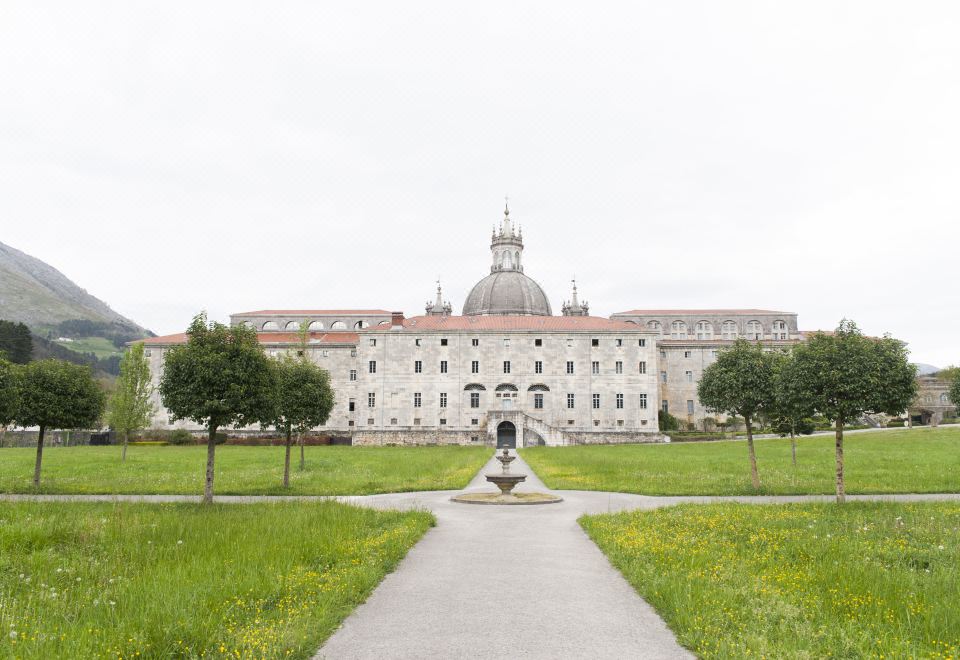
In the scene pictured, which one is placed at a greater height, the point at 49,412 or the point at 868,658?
the point at 49,412

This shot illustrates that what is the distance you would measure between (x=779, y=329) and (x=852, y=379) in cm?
9026

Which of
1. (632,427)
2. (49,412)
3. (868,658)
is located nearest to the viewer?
(868,658)

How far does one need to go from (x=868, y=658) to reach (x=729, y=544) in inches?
238

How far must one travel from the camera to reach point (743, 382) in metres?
24.9

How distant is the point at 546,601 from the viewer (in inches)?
358

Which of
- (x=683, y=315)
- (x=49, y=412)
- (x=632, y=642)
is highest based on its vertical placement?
(x=683, y=315)

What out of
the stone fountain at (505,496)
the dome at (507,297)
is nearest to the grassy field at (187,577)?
the stone fountain at (505,496)

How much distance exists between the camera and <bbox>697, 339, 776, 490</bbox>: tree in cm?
2475

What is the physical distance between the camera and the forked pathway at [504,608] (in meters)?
7.15

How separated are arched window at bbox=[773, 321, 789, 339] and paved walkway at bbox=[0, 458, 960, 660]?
9624cm

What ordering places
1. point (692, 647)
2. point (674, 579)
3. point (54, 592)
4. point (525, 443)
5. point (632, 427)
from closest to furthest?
point (692, 647) → point (54, 592) → point (674, 579) → point (525, 443) → point (632, 427)

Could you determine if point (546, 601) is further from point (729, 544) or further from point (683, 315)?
point (683, 315)

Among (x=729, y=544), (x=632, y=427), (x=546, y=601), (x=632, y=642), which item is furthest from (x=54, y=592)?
(x=632, y=427)

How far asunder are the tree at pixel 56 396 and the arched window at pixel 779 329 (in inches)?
3825
